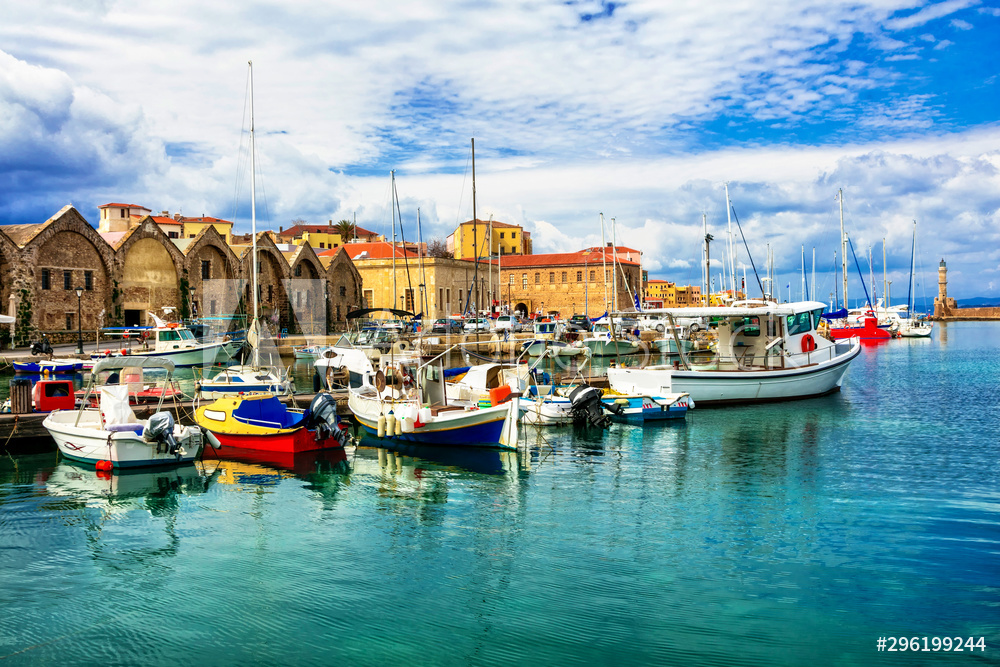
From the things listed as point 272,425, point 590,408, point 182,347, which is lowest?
point 590,408

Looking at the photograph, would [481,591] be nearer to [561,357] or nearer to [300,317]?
[561,357]

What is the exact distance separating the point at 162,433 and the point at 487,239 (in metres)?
82.1

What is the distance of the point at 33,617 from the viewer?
821 centimetres

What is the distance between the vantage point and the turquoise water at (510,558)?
24.8 feet

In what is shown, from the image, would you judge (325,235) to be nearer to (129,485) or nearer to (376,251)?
(376,251)

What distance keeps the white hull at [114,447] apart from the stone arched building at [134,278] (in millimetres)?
22335

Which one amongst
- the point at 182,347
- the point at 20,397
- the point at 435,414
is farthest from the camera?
the point at 182,347

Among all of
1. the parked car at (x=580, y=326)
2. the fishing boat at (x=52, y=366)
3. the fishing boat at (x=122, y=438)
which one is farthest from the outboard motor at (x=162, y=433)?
the parked car at (x=580, y=326)

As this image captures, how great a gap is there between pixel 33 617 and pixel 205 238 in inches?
1742

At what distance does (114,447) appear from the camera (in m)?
14.9

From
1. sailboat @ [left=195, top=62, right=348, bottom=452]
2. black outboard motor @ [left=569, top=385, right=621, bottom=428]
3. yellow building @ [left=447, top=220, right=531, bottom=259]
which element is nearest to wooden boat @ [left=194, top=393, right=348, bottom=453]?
sailboat @ [left=195, top=62, right=348, bottom=452]

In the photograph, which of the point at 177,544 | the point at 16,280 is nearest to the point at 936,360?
the point at 177,544

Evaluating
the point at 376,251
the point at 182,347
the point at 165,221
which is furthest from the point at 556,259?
the point at 182,347

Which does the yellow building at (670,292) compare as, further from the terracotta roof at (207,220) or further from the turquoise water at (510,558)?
the turquoise water at (510,558)
